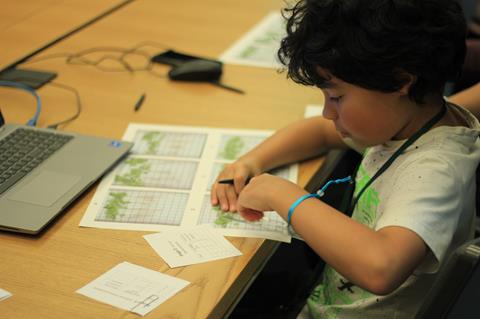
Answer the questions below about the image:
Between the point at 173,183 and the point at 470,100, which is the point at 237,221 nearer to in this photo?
the point at 173,183

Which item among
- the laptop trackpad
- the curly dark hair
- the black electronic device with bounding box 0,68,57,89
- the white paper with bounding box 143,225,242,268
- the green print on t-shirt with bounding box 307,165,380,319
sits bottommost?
the green print on t-shirt with bounding box 307,165,380,319

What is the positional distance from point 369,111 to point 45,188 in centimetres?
60

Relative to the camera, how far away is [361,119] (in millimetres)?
1013

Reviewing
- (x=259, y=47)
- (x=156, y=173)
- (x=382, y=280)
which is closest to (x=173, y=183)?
(x=156, y=173)

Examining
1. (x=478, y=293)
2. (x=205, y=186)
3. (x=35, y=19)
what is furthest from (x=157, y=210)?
(x=35, y=19)

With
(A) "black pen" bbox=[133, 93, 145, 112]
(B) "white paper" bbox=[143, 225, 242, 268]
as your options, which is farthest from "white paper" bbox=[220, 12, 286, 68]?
(B) "white paper" bbox=[143, 225, 242, 268]

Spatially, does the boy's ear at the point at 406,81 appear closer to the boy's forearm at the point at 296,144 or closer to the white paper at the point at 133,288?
the boy's forearm at the point at 296,144

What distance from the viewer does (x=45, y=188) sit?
1.12m

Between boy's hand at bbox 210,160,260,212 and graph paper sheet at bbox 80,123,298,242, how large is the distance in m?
0.02

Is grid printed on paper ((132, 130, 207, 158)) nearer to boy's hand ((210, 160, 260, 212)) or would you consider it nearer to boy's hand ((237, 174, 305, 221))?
boy's hand ((210, 160, 260, 212))

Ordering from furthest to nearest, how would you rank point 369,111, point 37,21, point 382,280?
point 37,21, point 369,111, point 382,280

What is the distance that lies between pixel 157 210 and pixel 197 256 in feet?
0.55

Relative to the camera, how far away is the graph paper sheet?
1074mm

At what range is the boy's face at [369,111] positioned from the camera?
3.28ft
